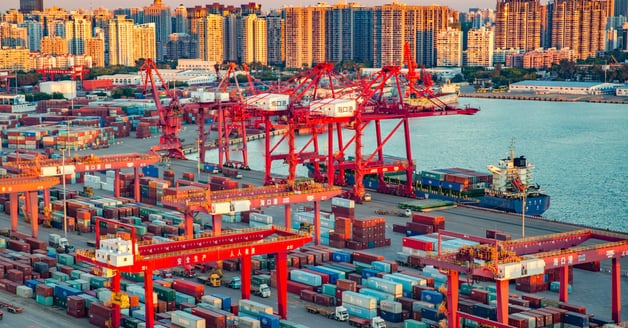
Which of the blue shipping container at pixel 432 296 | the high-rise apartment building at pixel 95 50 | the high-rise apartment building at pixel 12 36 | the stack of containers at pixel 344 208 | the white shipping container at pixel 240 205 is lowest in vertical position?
the blue shipping container at pixel 432 296

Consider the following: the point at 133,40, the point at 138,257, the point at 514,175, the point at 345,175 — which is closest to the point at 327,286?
the point at 138,257

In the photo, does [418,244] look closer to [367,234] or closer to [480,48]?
[367,234]

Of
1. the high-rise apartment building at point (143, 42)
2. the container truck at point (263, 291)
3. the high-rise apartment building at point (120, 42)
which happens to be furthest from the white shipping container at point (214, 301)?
the high-rise apartment building at point (143, 42)

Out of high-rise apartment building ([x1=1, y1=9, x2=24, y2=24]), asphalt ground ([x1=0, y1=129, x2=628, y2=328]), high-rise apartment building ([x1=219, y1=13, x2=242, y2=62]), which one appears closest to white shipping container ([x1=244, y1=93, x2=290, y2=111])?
asphalt ground ([x1=0, y1=129, x2=628, y2=328])

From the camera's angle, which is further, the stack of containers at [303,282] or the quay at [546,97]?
the quay at [546,97]

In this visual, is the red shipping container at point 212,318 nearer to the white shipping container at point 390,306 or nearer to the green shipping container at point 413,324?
the white shipping container at point 390,306

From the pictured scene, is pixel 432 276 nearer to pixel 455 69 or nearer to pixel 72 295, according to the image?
pixel 72 295

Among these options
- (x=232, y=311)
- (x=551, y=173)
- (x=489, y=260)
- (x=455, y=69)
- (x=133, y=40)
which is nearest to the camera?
(x=489, y=260)
